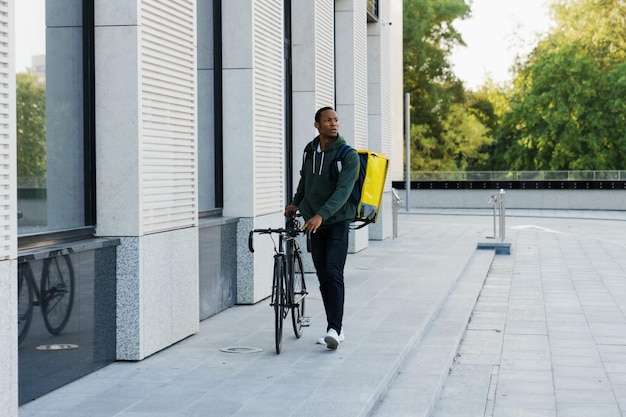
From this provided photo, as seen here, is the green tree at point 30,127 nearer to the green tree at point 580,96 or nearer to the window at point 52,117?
the window at point 52,117

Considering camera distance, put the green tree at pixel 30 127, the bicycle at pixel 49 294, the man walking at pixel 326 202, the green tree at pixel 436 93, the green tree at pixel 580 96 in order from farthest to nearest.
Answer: the green tree at pixel 436 93
the green tree at pixel 580 96
the man walking at pixel 326 202
the green tree at pixel 30 127
the bicycle at pixel 49 294

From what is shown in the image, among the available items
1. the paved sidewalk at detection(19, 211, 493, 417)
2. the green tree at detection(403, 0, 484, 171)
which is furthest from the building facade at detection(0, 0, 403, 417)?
the green tree at detection(403, 0, 484, 171)

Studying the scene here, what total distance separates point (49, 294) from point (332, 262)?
2.43 meters

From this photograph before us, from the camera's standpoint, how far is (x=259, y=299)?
11.5 meters

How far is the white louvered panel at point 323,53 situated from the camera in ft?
49.2

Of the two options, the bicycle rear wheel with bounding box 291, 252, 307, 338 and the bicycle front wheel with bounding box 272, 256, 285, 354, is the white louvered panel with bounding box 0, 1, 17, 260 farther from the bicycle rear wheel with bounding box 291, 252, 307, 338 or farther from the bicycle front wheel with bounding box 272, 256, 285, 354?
the bicycle rear wheel with bounding box 291, 252, 307, 338

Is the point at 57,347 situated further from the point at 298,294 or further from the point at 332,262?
the point at 298,294

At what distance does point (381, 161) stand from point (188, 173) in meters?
1.77

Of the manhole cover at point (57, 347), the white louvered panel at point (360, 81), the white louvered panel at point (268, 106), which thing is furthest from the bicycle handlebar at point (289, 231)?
the white louvered panel at point (360, 81)

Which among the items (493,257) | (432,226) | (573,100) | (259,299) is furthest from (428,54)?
(259,299)

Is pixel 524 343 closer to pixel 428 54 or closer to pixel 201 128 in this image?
pixel 201 128

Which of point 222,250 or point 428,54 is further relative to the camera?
point 428,54

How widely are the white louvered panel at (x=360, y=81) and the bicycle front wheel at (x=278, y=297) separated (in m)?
10.8

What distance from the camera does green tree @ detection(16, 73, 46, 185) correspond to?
22.5ft
